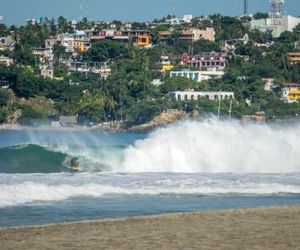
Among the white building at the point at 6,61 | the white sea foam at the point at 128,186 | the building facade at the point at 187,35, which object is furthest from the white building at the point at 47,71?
the white sea foam at the point at 128,186

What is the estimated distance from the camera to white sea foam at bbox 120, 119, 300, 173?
33.7 m

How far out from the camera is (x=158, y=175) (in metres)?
29.7

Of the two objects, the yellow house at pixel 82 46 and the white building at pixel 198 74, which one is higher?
the yellow house at pixel 82 46

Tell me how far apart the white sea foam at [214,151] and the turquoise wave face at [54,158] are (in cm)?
83

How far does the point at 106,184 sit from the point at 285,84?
9439 cm

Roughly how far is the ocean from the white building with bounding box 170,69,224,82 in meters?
77.4

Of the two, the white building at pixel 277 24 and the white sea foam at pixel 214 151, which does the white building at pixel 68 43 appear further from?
the white sea foam at pixel 214 151

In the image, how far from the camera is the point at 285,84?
119 meters

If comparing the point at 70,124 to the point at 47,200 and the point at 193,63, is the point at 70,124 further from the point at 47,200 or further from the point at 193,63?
the point at 47,200

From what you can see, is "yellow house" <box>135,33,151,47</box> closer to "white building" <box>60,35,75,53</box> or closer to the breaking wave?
"white building" <box>60,35,75,53</box>

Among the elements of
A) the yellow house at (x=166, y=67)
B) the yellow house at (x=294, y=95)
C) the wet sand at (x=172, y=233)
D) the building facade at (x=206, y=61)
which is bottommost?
the yellow house at (x=294, y=95)

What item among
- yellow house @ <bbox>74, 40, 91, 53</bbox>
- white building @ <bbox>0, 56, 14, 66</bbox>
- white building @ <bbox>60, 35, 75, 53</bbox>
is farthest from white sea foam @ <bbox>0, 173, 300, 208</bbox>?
white building @ <bbox>60, 35, 75, 53</bbox>

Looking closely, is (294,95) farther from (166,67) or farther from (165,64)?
(165,64)

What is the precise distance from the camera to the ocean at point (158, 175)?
22516mm
